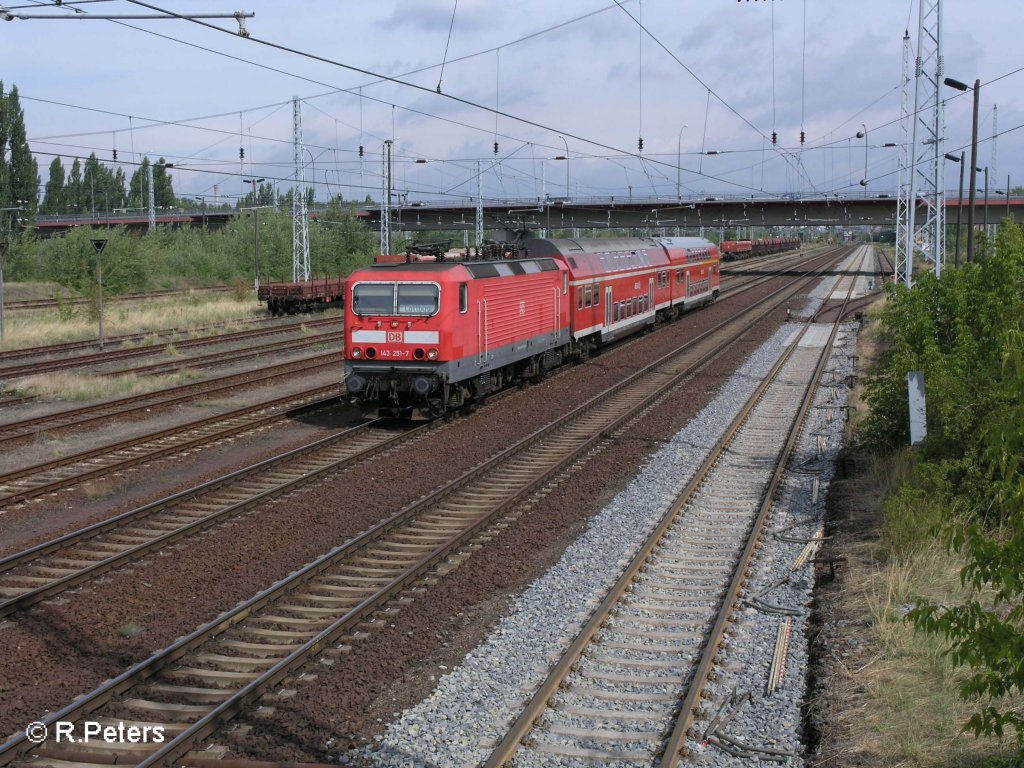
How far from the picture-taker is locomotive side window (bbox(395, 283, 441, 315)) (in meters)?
17.5

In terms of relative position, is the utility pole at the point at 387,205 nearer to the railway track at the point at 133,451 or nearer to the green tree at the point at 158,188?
the railway track at the point at 133,451

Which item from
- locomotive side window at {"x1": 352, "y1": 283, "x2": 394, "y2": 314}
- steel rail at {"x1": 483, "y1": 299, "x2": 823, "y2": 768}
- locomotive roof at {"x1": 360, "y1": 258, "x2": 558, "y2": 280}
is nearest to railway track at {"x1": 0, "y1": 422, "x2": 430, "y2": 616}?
locomotive side window at {"x1": 352, "y1": 283, "x2": 394, "y2": 314}

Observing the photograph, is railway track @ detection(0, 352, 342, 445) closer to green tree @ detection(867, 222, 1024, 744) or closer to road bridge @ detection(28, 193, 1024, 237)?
green tree @ detection(867, 222, 1024, 744)

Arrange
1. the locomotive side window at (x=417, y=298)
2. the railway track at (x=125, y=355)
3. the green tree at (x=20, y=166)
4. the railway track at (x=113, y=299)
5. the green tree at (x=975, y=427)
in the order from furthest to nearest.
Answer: the green tree at (x=20, y=166)
the railway track at (x=113, y=299)
the railway track at (x=125, y=355)
the locomotive side window at (x=417, y=298)
the green tree at (x=975, y=427)

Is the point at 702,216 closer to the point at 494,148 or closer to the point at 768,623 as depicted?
the point at 494,148

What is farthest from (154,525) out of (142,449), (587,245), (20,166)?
(20,166)

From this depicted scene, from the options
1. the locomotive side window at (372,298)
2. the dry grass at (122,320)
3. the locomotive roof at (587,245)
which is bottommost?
the dry grass at (122,320)

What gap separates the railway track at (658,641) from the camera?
22.0 feet

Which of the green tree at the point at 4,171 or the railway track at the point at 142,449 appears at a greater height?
the green tree at the point at 4,171

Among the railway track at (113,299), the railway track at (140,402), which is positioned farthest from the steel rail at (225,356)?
the railway track at (113,299)

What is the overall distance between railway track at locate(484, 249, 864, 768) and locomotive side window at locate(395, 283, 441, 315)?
560 cm

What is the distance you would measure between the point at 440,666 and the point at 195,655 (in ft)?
6.56

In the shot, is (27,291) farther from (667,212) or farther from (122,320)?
(667,212)

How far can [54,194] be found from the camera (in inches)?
4368
